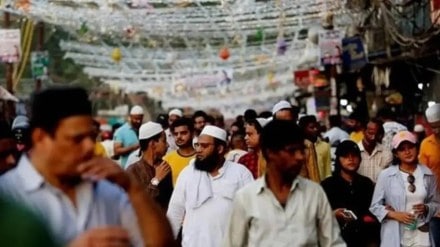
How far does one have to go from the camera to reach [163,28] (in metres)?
33.0

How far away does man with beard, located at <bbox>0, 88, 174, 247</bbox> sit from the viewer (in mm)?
4281

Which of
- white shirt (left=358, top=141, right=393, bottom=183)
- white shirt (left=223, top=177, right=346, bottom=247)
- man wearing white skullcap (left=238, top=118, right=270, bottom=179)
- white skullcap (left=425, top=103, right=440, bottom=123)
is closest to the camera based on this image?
white shirt (left=223, top=177, right=346, bottom=247)

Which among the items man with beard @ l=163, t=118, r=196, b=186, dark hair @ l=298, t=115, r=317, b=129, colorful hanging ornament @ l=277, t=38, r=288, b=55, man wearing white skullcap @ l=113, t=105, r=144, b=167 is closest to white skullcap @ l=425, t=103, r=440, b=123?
dark hair @ l=298, t=115, r=317, b=129

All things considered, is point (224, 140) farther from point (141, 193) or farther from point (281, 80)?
point (281, 80)

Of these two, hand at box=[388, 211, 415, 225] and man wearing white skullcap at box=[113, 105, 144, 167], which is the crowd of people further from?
man wearing white skullcap at box=[113, 105, 144, 167]

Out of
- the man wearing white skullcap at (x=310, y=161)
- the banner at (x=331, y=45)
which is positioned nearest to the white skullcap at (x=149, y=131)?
the man wearing white skullcap at (x=310, y=161)

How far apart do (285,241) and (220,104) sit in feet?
200

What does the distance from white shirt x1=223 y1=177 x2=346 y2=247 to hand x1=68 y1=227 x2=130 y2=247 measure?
3.21 meters

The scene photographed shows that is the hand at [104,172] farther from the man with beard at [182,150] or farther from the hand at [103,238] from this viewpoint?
the man with beard at [182,150]

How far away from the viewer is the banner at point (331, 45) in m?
27.7

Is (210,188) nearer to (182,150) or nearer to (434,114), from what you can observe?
(182,150)

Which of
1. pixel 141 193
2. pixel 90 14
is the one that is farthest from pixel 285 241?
pixel 90 14

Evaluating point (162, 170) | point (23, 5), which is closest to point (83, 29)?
point (23, 5)

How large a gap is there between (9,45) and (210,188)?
62.2 ft
